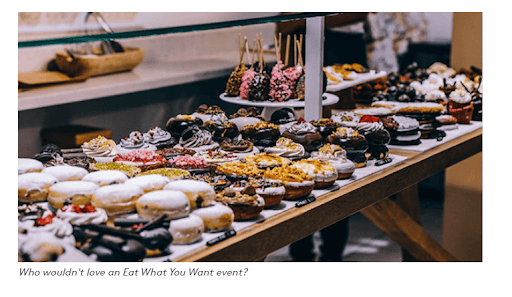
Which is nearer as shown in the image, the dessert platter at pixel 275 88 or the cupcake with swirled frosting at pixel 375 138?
the cupcake with swirled frosting at pixel 375 138

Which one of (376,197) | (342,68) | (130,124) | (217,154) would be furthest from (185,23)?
(130,124)

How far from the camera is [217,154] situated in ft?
7.73

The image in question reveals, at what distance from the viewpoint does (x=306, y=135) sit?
8.41 feet

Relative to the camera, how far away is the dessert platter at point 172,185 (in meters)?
1.65

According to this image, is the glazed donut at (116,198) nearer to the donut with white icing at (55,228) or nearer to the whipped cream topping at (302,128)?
the donut with white icing at (55,228)

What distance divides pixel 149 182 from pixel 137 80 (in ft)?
9.42

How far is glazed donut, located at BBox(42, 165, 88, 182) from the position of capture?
1.99 metres

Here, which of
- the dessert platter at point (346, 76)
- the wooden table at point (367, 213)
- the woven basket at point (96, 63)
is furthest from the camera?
the woven basket at point (96, 63)

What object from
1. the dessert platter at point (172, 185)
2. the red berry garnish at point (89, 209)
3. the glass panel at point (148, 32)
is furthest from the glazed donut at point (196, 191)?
the glass panel at point (148, 32)

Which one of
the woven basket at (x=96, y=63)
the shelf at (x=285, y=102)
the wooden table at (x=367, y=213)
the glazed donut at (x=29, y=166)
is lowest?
the wooden table at (x=367, y=213)

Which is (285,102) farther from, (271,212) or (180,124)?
(271,212)

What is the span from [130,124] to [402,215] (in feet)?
8.35

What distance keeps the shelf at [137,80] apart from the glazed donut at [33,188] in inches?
87.2
